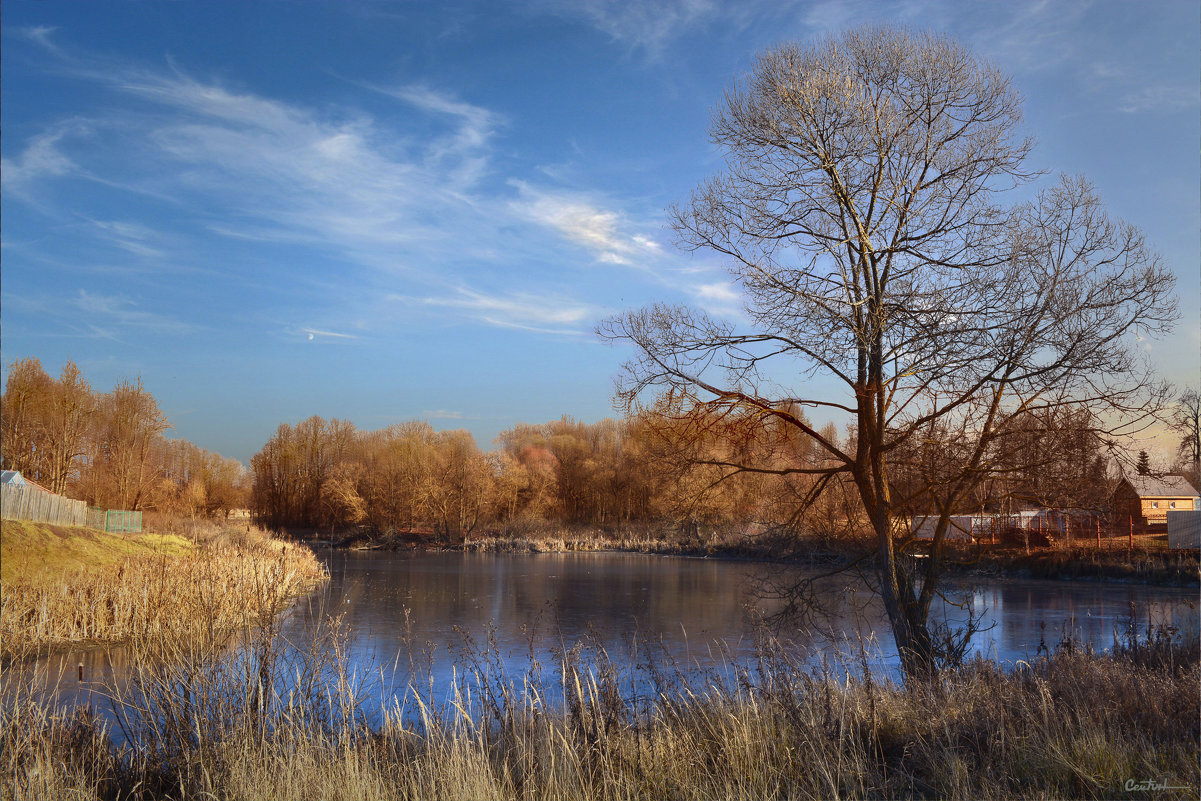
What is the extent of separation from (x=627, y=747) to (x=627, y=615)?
1304 cm

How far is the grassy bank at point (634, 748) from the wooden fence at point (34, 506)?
2024 cm

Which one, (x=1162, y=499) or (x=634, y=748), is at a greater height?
(x=1162, y=499)

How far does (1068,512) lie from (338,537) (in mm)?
48948

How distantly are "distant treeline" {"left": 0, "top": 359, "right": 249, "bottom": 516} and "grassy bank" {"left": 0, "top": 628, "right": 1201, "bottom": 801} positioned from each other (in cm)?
3593

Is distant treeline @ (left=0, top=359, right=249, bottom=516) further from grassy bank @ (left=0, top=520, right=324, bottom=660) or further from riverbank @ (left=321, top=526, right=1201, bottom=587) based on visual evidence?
grassy bank @ (left=0, top=520, right=324, bottom=660)

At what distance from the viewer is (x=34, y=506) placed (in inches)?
913

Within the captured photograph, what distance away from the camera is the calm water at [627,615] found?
10.5 meters

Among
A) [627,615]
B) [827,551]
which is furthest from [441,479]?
[827,551]

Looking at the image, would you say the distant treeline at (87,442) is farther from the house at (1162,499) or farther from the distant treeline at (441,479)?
the house at (1162,499)

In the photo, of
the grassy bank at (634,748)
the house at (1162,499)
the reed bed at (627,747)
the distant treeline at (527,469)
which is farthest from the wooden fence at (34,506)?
the house at (1162,499)

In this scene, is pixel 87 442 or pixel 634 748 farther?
pixel 87 442

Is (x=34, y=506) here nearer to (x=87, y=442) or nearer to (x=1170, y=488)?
(x=87, y=442)

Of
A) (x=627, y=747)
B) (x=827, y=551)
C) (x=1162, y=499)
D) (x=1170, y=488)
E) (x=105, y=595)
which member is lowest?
(x=105, y=595)

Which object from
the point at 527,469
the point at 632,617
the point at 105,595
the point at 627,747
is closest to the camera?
the point at 627,747
